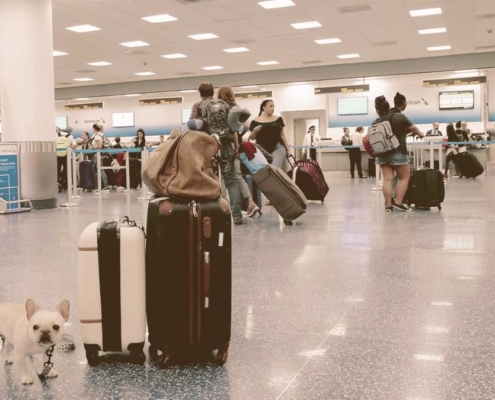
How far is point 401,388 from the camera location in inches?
70.1

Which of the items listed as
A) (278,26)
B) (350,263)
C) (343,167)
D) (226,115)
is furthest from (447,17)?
(350,263)

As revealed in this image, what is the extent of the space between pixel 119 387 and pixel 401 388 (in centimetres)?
85

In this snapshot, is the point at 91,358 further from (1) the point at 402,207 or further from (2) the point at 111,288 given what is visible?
(1) the point at 402,207

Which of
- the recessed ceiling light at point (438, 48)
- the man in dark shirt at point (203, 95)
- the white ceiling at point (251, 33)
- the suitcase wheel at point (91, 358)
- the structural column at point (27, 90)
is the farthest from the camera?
the recessed ceiling light at point (438, 48)

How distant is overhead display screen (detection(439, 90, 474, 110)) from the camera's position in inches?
874

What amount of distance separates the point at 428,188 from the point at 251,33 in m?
10.1

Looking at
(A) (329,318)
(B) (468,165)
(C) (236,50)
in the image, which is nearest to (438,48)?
(B) (468,165)

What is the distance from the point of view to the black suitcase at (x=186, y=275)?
6.47 feet

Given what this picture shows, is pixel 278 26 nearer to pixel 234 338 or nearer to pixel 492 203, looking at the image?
pixel 492 203

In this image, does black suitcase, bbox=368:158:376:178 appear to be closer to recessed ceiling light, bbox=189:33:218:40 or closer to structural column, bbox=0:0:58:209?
recessed ceiling light, bbox=189:33:218:40

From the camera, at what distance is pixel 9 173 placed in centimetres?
861

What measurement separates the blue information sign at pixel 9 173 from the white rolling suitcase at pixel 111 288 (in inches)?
279

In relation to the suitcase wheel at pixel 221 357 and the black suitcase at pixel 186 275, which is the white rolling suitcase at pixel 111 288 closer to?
the black suitcase at pixel 186 275

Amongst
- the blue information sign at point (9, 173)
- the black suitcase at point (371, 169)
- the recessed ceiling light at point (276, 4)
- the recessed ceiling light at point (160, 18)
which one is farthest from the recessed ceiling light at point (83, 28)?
the black suitcase at point (371, 169)
